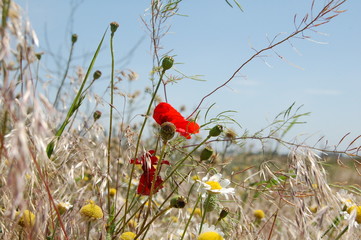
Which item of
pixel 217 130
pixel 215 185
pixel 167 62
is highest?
pixel 167 62

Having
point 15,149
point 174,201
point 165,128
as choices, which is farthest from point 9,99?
point 174,201

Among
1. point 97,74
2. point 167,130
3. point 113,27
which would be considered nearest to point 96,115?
point 97,74

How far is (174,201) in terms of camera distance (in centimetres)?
99

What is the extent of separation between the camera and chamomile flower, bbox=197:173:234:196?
100 cm

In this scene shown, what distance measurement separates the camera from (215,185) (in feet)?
3.39

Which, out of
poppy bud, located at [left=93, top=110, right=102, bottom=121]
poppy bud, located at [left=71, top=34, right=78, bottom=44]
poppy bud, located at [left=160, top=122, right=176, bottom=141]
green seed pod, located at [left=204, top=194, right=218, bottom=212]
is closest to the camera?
poppy bud, located at [left=160, top=122, right=176, bottom=141]

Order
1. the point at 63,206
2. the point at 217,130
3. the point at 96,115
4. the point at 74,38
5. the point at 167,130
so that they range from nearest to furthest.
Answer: the point at 167,130 → the point at 217,130 → the point at 63,206 → the point at 96,115 → the point at 74,38

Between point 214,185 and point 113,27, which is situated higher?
point 113,27

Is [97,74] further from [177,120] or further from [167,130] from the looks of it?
[167,130]

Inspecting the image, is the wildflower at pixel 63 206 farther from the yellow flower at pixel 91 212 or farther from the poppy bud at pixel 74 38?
the poppy bud at pixel 74 38

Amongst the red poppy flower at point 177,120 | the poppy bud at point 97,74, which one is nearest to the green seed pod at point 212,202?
the red poppy flower at point 177,120

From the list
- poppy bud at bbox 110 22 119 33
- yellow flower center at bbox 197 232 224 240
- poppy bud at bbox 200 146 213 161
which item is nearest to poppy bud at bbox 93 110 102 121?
poppy bud at bbox 110 22 119 33

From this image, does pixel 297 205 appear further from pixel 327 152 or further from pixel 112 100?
pixel 112 100

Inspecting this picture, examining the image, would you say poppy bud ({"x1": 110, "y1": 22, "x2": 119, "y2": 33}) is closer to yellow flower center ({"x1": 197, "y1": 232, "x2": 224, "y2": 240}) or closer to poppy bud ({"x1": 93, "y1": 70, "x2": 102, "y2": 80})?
poppy bud ({"x1": 93, "y1": 70, "x2": 102, "y2": 80})
